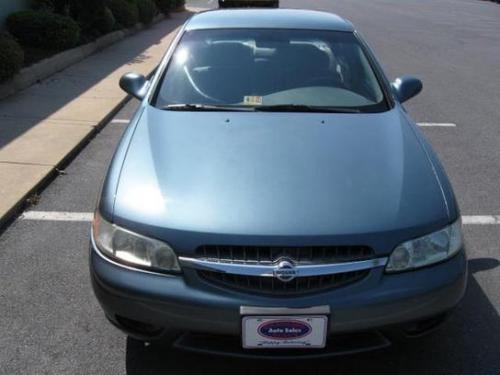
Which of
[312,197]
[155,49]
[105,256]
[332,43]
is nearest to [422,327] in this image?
[312,197]

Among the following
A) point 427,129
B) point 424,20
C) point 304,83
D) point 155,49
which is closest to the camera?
point 304,83

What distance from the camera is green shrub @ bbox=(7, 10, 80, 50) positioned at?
32.1 feet

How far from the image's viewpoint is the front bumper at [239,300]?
2326 millimetres

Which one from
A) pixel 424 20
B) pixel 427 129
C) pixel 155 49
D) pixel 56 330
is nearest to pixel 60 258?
pixel 56 330

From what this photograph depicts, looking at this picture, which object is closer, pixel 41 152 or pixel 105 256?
pixel 105 256

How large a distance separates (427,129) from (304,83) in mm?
3561

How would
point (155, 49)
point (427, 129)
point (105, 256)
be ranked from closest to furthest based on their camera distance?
point (105, 256), point (427, 129), point (155, 49)

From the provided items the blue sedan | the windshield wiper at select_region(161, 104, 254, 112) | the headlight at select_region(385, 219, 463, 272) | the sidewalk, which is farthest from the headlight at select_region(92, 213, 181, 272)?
the sidewalk

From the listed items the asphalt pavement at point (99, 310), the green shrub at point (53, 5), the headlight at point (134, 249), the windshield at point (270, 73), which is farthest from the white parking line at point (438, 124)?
the green shrub at point (53, 5)

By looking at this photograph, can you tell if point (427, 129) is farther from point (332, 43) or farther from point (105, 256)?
point (105, 256)

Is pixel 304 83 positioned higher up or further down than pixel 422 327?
higher up

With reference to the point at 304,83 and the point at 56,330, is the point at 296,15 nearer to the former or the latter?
the point at 304,83

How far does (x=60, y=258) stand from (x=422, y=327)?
233cm

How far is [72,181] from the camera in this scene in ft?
16.7
